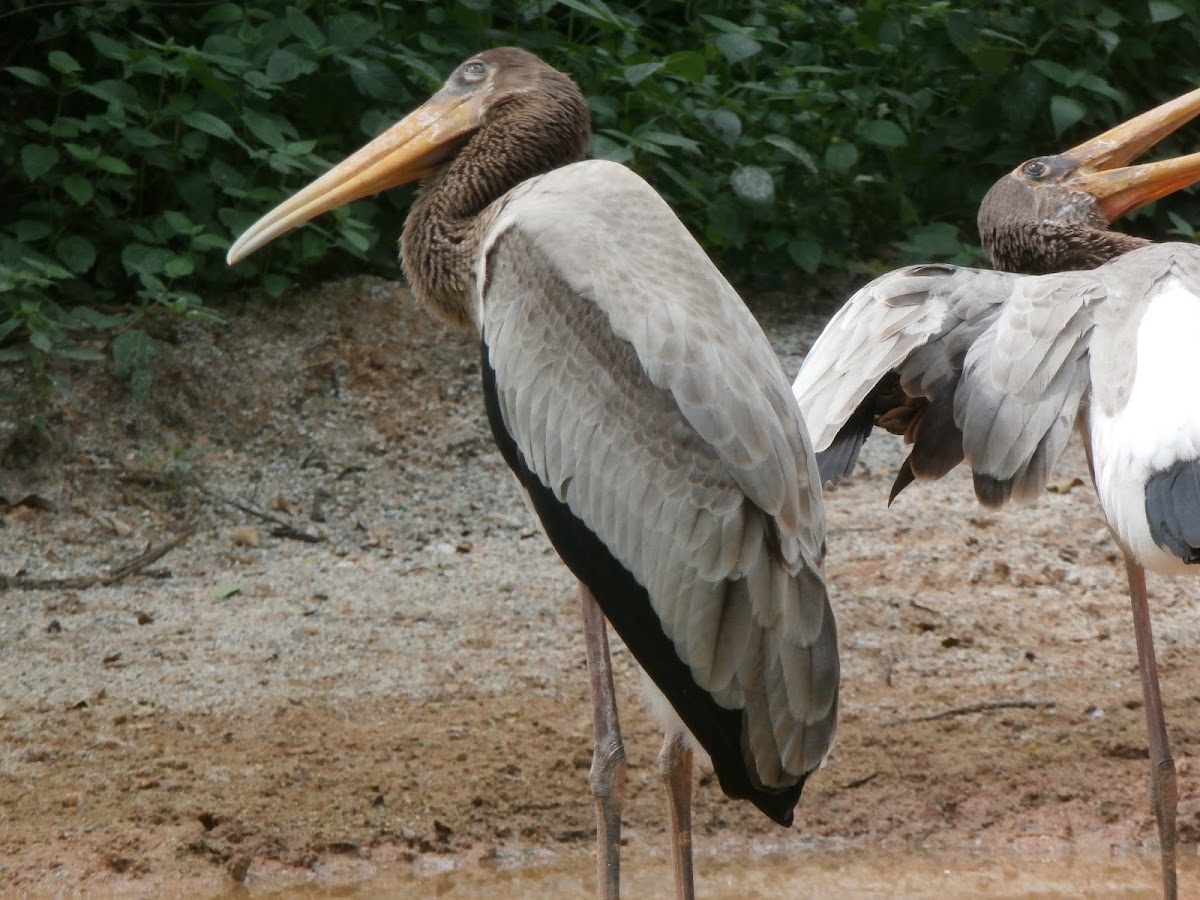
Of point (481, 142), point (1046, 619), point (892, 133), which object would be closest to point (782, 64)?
point (892, 133)

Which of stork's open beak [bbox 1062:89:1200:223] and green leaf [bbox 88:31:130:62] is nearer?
stork's open beak [bbox 1062:89:1200:223]

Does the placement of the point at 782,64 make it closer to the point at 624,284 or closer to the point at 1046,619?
the point at 1046,619

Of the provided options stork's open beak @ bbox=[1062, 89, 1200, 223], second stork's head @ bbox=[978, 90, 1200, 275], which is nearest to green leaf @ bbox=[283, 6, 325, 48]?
second stork's head @ bbox=[978, 90, 1200, 275]

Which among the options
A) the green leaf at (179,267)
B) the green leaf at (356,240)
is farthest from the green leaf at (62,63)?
the green leaf at (356,240)

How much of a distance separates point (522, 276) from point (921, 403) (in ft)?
3.23

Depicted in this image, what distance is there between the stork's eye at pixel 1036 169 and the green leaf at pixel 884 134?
1904mm

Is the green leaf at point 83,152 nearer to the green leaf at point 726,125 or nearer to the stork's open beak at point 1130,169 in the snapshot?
the green leaf at point 726,125

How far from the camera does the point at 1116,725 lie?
4223mm

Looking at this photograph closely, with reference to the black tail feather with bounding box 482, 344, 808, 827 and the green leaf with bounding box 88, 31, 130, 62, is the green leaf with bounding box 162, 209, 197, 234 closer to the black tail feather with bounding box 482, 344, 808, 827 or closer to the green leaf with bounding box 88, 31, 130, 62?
the green leaf with bounding box 88, 31, 130, 62

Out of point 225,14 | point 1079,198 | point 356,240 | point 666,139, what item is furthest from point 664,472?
point 225,14

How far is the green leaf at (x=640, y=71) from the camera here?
19.7 feet

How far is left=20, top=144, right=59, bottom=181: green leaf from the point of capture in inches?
222

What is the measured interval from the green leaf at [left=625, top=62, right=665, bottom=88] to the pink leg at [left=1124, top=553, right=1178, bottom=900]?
116 inches

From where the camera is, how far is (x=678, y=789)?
11.2 ft
